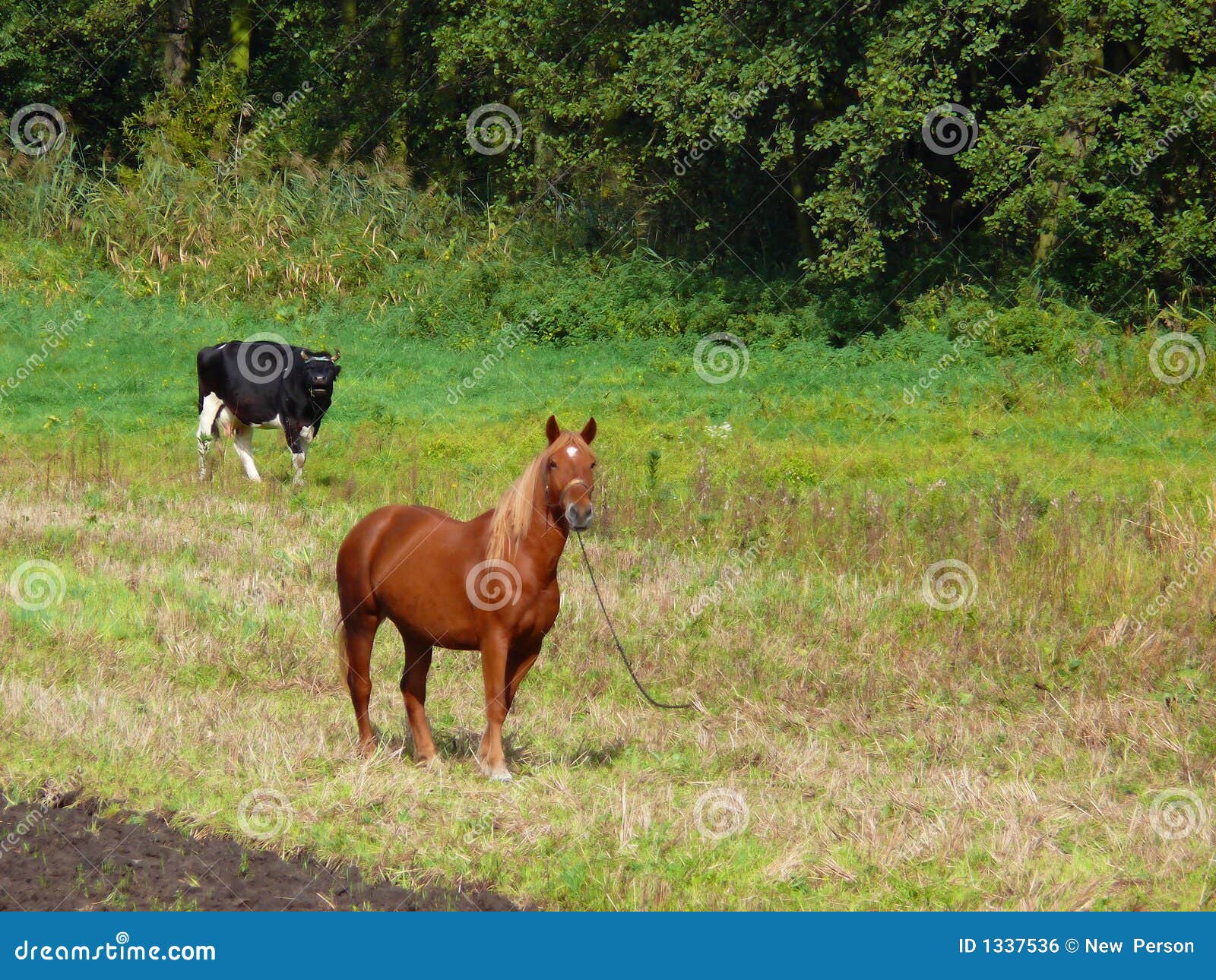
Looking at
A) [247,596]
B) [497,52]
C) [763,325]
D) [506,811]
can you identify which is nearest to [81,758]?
[506,811]

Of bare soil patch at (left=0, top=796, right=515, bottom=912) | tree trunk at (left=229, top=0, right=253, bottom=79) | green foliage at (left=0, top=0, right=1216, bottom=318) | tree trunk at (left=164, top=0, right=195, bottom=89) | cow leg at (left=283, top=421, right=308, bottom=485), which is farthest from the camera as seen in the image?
tree trunk at (left=164, top=0, right=195, bottom=89)

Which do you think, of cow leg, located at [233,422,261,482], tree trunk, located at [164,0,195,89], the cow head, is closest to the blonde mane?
cow leg, located at [233,422,261,482]

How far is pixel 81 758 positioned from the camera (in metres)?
7.11

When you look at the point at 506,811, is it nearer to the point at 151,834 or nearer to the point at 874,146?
the point at 151,834

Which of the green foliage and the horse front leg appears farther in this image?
the green foliage

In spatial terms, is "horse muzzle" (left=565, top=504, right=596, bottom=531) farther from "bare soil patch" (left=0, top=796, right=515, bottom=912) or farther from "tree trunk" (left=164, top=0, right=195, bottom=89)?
"tree trunk" (left=164, top=0, right=195, bottom=89)

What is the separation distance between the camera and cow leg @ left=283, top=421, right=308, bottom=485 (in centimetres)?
1661

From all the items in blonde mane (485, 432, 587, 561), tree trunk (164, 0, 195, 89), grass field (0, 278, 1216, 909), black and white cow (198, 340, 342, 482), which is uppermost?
tree trunk (164, 0, 195, 89)

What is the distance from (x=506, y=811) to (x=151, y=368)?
17.0m

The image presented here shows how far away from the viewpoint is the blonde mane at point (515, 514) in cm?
689

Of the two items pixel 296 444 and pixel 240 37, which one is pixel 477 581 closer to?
pixel 296 444

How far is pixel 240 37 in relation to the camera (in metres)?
33.1

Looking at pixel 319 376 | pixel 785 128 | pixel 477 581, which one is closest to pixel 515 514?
pixel 477 581

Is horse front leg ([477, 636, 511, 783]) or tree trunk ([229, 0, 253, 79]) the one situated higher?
tree trunk ([229, 0, 253, 79])
